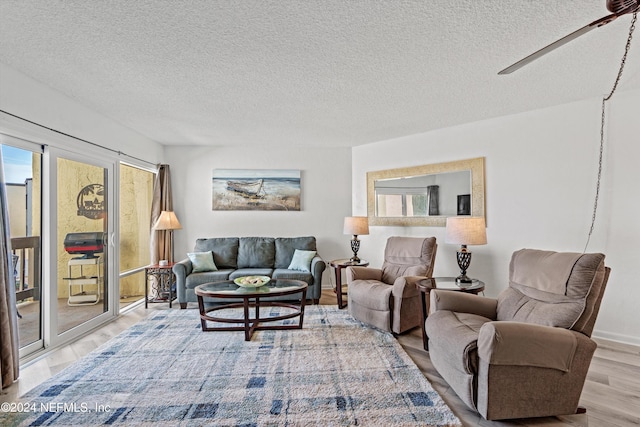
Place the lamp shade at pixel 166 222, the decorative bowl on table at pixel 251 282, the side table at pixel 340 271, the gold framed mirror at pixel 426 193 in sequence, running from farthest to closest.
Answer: the lamp shade at pixel 166 222, the side table at pixel 340 271, the gold framed mirror at pixel 426 193, the decorative bowl on table at pixel 251 282

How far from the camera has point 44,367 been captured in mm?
A: 2729

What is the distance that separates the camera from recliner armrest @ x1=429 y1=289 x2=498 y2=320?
2635mm

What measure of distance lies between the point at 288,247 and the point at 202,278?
4.33 feet

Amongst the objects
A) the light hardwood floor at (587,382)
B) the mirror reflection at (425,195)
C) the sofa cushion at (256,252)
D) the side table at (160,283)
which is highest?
the mirror reflection at (425,195)

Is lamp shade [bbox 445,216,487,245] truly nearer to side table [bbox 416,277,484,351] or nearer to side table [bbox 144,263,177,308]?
side table [bbox 416,277,484,351]

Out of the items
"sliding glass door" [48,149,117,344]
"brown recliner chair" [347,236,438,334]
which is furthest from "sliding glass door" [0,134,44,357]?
"brown recliner chair" [347,236,438,334]

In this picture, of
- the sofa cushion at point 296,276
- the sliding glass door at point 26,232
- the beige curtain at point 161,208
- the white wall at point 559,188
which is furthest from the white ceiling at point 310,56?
the sofa cushion at point 296,276

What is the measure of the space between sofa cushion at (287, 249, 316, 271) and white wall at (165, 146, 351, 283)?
2.43 ft

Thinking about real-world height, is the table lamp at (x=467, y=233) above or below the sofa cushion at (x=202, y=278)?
above

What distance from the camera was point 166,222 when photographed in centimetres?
488

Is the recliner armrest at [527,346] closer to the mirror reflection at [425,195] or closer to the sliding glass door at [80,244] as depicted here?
the mirror reflection at [425,195]

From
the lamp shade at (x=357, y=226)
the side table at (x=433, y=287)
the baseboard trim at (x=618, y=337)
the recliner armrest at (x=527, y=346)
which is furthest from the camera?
the lamp shade at (x=357, y=226)

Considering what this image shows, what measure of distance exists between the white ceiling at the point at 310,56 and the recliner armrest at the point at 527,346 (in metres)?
1.85

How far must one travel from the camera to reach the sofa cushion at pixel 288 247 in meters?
5.04
